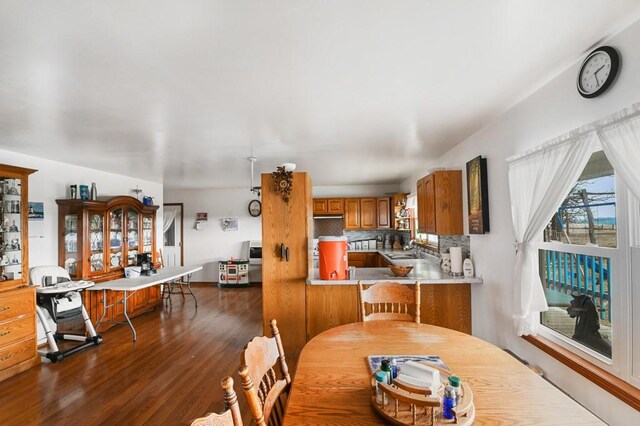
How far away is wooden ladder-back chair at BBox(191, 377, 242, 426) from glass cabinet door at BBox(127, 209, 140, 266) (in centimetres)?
495

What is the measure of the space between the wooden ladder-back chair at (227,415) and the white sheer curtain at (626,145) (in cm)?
176

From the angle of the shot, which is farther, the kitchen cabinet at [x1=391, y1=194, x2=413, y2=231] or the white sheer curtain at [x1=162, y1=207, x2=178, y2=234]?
the white sheer curtain at [x1=162, y1=207, x2=178, y2=234]

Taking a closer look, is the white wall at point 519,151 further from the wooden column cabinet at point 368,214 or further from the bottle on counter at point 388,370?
the wooden column cabinet at point 368,214

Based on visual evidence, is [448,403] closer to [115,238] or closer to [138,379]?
[138,379]

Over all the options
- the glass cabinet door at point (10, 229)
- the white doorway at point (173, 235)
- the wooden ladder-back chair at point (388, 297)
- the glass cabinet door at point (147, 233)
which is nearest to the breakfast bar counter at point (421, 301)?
the wooden ladder-back chair at point (388, 297)

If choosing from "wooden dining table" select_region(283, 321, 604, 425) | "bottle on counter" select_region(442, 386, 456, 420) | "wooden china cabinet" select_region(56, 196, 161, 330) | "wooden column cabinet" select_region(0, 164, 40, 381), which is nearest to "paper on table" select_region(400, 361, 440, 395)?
"bottle on counter" select_region(442, 386, 456, 420)

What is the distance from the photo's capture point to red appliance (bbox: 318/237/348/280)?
3.06m

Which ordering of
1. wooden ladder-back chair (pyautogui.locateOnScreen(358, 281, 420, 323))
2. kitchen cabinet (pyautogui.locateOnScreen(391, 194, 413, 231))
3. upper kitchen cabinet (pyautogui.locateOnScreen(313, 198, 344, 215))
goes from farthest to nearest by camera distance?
upper kitchen cabinet (pyautogui.locateOnScreen(313, 198, 344, 215))
kitchen cabinet (pyautogui.locateOnScreen(391, 194, 413, 231))
wooden ladder-back chair (pyautogui.locateOnScreen(358, 281, 420, 323))

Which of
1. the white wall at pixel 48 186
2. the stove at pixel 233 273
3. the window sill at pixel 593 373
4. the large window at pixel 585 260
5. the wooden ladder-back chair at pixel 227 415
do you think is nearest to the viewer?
the wooden ladder-back chair at pixel 227 415

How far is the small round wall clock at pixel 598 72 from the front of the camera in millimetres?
1437

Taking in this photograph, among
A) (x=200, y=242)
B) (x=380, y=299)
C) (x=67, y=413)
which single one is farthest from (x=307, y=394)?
(x=200, y=242)

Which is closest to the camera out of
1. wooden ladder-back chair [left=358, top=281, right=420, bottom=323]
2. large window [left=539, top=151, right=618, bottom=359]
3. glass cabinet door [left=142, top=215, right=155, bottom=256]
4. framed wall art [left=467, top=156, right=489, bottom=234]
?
large window [left=539, top=151, right=618, bottom=359]

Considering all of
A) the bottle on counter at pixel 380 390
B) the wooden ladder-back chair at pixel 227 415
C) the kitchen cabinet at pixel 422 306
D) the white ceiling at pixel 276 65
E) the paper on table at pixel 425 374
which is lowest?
the kitchen cabinet at pixel 422 306

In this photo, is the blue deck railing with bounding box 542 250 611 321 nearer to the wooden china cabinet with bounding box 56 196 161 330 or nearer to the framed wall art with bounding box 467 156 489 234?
the framed wall art with bounding box 467 156 489 234
